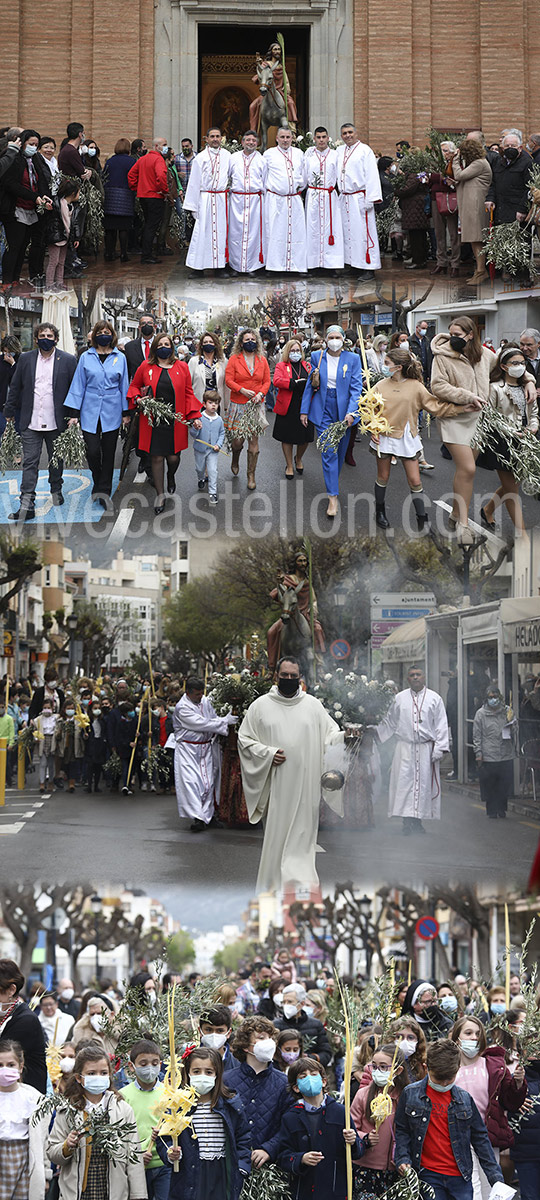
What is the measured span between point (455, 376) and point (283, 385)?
1.73 m

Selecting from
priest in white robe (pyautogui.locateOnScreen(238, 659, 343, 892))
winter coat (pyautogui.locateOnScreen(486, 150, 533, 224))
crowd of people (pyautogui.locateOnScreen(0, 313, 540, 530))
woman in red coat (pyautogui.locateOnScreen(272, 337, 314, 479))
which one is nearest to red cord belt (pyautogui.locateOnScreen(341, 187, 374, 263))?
winter coat (pyautogui.locateOnScreen(486, 150, 533, 224))

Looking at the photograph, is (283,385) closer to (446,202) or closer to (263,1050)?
(446,202)

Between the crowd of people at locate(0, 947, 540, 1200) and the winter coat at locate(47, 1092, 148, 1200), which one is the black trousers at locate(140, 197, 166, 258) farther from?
the winter coat at locate(47, 1092, 148, 1200)

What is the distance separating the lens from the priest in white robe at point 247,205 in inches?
734

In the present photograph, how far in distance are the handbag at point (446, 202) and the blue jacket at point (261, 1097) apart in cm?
1376

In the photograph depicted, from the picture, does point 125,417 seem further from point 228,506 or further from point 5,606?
point 5,606

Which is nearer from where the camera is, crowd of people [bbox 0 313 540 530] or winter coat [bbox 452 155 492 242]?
crowd of people [bbox 0 313 540 530]

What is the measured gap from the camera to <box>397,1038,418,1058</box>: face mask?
815cm

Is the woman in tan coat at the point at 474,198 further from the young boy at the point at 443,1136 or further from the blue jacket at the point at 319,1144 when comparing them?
the blue jacket at the point at 319,1144

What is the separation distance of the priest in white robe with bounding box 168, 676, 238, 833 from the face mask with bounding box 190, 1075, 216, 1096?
5.61 meters

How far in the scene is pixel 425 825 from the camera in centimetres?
1286

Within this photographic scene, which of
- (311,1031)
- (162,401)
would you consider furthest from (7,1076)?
(162,401)

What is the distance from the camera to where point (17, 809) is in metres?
12.8

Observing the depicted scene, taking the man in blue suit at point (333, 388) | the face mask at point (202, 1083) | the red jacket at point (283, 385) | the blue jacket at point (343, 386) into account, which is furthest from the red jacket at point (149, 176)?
the face mask at point (202, 1083)
